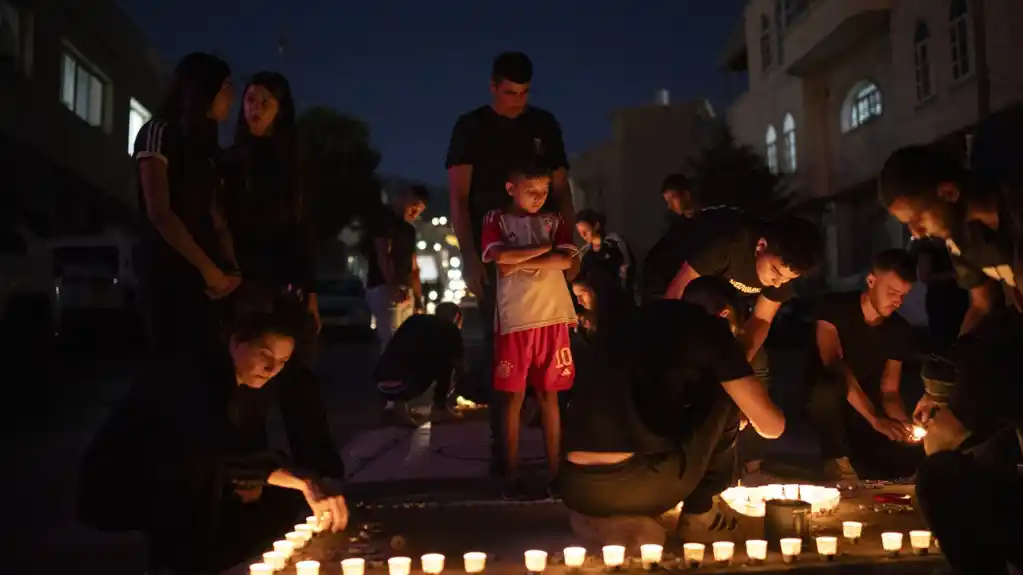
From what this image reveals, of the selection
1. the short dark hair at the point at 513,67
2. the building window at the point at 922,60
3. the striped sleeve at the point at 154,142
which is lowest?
the striped sleeve at the point at 154,142

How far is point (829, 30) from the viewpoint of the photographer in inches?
743

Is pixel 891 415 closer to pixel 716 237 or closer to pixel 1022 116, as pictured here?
pixel 716 237

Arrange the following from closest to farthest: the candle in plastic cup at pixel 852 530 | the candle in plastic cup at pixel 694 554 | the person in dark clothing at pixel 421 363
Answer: the candle in plastic cup at pixel 694 554
the candle in plastic cup at pixel 852 530
the person in dark clothing at pixel 421 363

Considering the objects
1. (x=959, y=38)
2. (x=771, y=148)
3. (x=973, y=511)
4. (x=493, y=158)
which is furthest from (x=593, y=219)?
(x=771, y=148)

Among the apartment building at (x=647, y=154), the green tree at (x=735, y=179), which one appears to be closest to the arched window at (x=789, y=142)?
the green tree at (x=735, y=179)

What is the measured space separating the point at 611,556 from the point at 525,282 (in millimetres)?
1454

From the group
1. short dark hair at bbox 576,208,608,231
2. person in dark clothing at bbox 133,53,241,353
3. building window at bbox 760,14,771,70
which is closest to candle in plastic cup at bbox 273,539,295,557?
person in dark clothing at bbox 133,53,241,353

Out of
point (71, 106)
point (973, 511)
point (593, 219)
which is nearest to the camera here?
point (973, 511)

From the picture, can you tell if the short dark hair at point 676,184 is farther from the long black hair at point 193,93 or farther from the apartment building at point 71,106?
the apartment building at point 71,106

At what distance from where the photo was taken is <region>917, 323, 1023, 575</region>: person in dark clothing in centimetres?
213

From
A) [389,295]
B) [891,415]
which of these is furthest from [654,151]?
[891,415]

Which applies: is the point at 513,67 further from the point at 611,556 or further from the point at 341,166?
the point at 341,166

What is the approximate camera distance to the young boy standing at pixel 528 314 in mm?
3736

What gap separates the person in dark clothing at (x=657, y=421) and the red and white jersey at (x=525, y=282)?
803 millimetres
